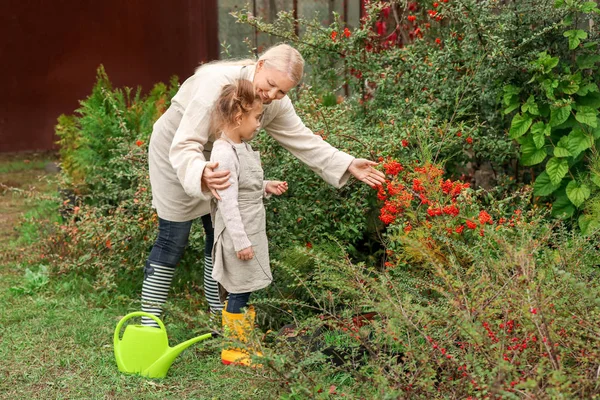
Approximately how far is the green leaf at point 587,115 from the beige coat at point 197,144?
53.4 inches

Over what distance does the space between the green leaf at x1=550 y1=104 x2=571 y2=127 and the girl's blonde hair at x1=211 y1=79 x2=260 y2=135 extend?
1.80 m

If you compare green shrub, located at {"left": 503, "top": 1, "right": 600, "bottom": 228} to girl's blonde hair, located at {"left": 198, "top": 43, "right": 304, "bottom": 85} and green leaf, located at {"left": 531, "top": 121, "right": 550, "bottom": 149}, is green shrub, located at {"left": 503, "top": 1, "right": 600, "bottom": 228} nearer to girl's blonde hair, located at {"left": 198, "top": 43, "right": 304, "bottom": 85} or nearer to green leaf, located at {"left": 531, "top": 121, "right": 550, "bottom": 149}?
green leaf, located at {"left": 531, "top": 121, "right": 550, "bottom": 149}

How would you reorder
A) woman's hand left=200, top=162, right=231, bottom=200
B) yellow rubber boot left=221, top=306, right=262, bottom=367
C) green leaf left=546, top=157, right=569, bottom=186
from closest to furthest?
yellow rubber boot left=221, top=306, right=262, bottom=367, woman's hand left=200, top=162, right=231, bottom=200, green leaf left=546, top=157, right=569, bottom=186

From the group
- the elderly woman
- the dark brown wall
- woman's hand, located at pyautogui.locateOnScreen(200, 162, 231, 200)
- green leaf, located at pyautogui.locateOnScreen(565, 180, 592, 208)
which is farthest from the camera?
the dark brown wall

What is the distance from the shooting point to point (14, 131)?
31.8 ft

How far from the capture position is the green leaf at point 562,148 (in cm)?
422

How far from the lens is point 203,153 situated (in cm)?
372

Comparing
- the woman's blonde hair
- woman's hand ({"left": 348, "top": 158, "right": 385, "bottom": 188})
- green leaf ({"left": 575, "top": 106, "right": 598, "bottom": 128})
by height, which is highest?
the woman's blonde hair

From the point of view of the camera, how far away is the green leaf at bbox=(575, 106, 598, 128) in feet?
13.7

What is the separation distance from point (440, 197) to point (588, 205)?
88cm

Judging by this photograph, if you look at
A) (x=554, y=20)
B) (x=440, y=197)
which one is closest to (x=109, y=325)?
(x=440, y=197)

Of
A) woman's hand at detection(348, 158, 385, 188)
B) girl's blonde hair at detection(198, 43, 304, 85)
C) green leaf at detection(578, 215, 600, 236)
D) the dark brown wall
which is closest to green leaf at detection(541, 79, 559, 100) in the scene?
green leaf at detection(578, 215, 600, 236)

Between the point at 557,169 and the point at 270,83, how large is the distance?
5.91ft

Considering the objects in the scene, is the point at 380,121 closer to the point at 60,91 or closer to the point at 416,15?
the point at 416,15
